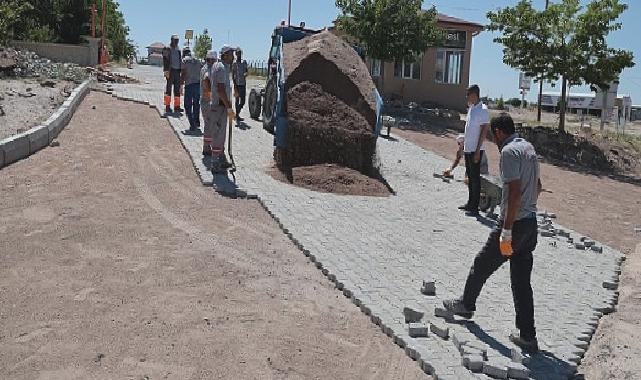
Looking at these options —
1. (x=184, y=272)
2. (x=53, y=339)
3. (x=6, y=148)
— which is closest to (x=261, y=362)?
(x=53, y=339)

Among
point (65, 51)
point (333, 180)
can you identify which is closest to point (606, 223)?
point (333, 180)

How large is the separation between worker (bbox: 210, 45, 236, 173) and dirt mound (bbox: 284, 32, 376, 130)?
141 cm

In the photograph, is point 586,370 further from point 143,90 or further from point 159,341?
point 143,90

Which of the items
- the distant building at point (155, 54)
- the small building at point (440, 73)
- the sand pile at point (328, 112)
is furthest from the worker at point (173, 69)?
the distant building at point (155, 54)

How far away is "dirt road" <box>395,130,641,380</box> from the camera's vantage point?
5.40m

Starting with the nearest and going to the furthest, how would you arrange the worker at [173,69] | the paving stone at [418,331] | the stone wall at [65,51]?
the paving stone at [418,331], the worker at [173,69], the stone wall at [65,51]

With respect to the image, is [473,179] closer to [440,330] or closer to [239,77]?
[440,330]

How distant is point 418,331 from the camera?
520cm

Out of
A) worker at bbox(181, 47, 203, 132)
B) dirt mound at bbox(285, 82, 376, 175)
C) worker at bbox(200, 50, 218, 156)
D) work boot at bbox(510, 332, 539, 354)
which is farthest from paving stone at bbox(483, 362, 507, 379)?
worker at bbox(181, 47, 203, 132)

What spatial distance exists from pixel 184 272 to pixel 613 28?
19920 mm

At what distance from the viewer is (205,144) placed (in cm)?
1114

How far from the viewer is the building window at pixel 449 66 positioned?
30266mm

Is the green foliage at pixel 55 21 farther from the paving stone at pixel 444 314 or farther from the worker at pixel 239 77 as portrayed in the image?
the paving stone at pixel 444 314

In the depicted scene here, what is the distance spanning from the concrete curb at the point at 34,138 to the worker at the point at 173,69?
2.26 metres
